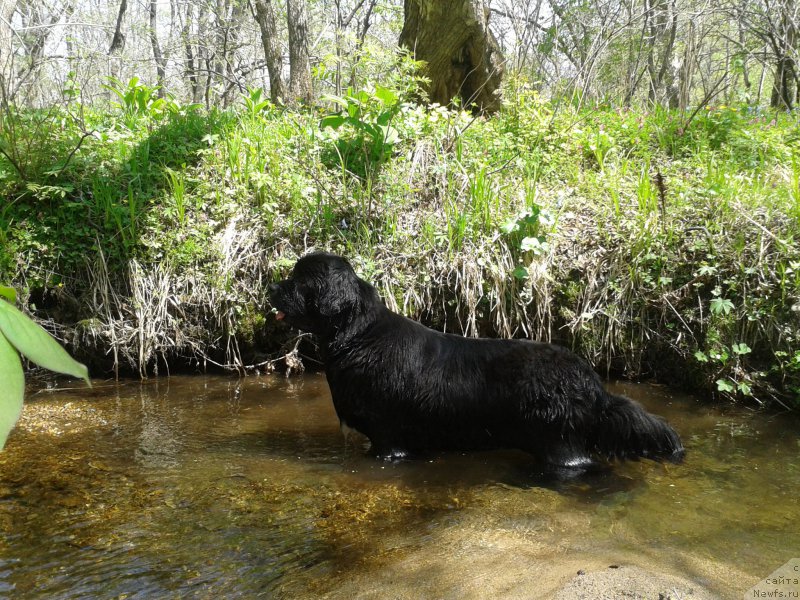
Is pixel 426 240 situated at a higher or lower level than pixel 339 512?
higher

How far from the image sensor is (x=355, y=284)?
4.52 metres

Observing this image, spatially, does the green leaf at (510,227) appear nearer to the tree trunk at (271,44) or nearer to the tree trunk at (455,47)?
the tree trunk at (455,47)

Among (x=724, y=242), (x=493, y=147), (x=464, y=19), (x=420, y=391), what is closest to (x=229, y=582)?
(x=420, y=391)

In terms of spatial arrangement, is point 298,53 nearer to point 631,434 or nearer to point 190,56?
point 631,434

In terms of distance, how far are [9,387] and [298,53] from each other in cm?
1016

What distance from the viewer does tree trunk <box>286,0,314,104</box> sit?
32.0 feet

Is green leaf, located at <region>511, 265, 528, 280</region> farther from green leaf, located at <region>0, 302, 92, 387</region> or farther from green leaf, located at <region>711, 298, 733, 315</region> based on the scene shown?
green leaf, located at <region>0, 302, 92, 387</region>

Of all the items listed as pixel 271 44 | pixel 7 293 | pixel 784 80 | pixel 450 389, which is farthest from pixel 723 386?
pixel 271 44

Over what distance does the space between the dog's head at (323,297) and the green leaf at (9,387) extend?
154 inches

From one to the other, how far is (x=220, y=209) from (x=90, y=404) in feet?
7.38

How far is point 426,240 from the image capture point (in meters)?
6.38

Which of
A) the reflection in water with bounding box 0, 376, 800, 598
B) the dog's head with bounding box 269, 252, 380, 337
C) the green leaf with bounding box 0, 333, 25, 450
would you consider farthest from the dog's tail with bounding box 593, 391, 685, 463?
the green leaf with bounding box 0, 333, 25, 450

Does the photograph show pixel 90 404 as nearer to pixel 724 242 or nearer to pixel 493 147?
pixel 493 147

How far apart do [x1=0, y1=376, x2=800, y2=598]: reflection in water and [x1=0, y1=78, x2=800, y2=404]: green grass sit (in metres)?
0.99
